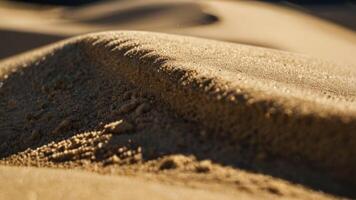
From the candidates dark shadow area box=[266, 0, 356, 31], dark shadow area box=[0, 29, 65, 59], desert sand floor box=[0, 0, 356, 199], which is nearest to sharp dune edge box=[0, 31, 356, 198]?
desert sand floor box=[0, 0, 356, 199]

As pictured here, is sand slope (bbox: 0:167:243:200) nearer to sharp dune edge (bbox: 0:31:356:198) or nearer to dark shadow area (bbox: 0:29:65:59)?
sharp dune edge (bbox: 0:31:356:198)

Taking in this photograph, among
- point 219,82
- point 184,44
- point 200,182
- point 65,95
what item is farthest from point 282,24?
point 200,182

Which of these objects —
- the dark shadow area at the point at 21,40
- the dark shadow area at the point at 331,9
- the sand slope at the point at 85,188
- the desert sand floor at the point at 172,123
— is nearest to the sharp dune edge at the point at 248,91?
the desert sand floor at the point at 172,123

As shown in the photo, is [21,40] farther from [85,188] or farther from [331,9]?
[331,9]

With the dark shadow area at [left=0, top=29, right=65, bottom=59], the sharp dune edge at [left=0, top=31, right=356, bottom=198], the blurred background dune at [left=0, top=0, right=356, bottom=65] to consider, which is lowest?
the dark shadow area at [left=0, top=29, right=65, bottom=59]

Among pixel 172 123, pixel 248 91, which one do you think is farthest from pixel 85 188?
pixel 248 91

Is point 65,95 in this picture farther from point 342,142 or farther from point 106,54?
point 342,142

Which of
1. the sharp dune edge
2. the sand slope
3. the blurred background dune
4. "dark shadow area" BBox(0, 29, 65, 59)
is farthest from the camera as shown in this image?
"dark shadow area" BBox(0, 29, 65, 59)
